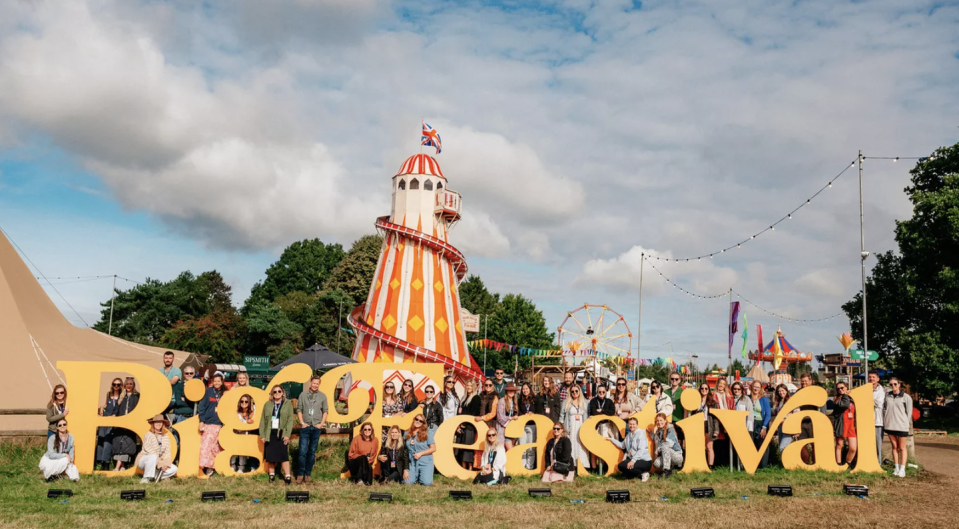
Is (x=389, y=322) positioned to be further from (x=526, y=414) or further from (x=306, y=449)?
(x=306, y=449)

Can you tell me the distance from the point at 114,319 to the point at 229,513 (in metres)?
62.7

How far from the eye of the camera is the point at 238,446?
14.5m

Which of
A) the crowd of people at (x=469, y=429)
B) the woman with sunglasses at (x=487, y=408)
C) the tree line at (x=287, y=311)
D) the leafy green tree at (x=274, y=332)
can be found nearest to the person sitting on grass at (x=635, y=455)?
the crowd of people at (x=469, y=429)

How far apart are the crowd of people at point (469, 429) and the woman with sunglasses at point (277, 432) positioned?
0.06ft

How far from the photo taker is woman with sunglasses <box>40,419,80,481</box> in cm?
1330

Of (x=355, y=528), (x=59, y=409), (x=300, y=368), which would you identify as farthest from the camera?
(x=300, y=368)

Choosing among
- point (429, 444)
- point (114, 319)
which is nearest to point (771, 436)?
point (429, 444)

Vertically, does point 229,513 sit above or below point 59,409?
below

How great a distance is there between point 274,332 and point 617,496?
47.1 meters

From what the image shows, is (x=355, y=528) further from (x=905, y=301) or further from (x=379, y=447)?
(x=905, y=301)

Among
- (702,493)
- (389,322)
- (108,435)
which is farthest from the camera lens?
(389,322)

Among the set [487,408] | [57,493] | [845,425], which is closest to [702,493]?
[487,408]

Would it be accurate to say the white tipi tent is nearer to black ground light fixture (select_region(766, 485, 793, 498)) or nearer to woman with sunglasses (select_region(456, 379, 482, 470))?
woman with sunglasses (select_region(456, 379, 482, 470))

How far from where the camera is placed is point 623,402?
15664mm
